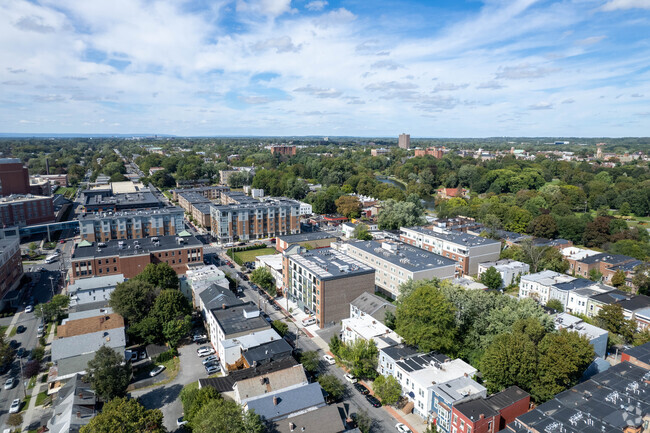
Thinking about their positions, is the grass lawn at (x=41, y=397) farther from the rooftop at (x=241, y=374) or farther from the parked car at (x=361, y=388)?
the parked car at (x=361, y=388)

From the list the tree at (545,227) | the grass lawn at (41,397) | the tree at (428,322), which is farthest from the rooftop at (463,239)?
the grass lawn at (41,397)

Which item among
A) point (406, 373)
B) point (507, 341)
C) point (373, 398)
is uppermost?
point (507, 341)

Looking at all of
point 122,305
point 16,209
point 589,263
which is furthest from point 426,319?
point 16,209

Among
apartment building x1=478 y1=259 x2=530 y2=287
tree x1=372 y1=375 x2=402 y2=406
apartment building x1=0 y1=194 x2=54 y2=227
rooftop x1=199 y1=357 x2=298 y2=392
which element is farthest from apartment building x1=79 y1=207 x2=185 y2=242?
apartment building x1=478 y1=259 x2=530 y2=287

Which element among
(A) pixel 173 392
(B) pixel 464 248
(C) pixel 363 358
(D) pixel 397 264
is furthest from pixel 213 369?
(B) pixel 464 248

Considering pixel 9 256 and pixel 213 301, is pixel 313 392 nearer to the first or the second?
pixel 213 301

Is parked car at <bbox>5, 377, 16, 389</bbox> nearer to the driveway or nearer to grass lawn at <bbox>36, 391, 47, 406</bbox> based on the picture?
grass lawn at <bbox>36, 391, 47, 406</bbox>

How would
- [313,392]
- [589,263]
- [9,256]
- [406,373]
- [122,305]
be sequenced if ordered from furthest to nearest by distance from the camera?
1. [589,263]
2. [9,256]
3. [122,305]
4. [406,373]
5. [313,392]

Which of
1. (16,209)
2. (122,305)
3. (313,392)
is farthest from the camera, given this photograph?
(16,209)
